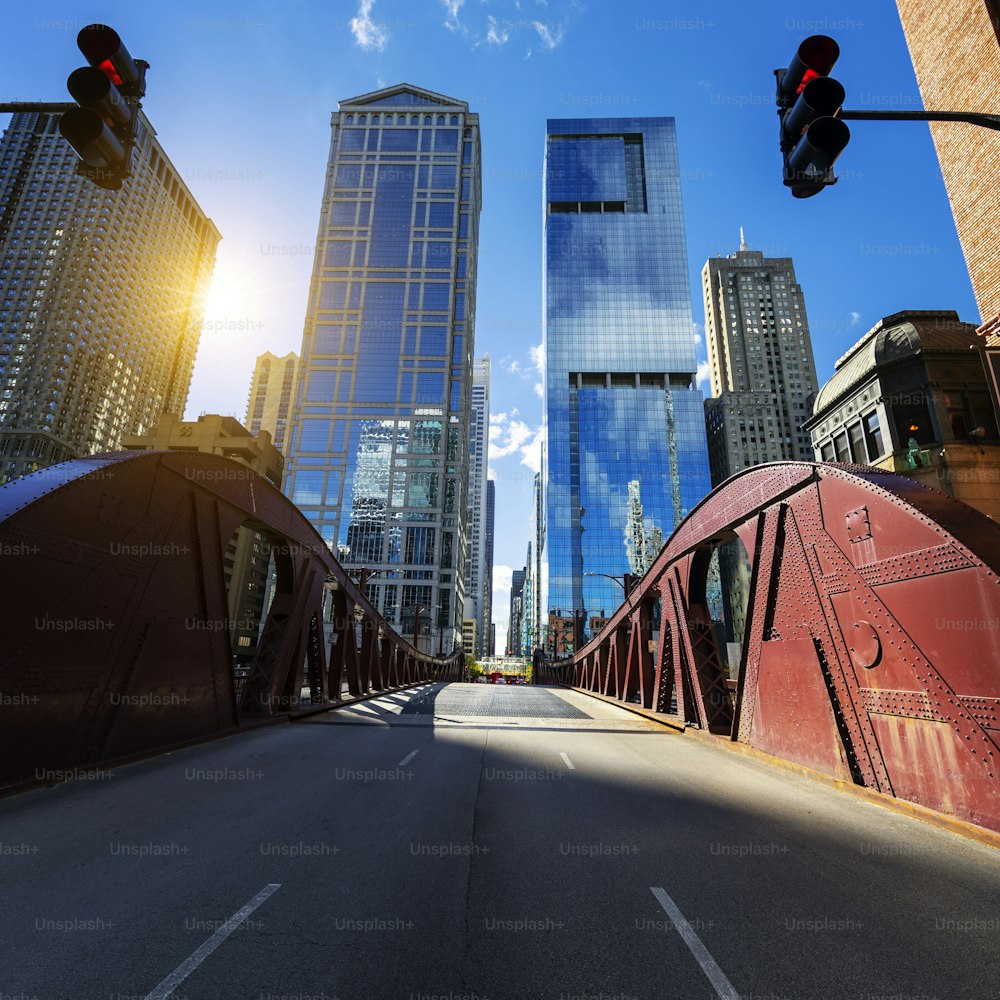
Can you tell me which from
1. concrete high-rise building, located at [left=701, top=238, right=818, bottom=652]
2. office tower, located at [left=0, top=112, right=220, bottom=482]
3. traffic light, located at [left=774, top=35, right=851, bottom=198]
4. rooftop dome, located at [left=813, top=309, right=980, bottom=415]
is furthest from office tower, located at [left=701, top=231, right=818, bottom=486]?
traffic light, located at [left=774, top=35, right=851, bottom=198]

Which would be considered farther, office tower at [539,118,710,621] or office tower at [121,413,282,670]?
office tower at [539,118,710,621]

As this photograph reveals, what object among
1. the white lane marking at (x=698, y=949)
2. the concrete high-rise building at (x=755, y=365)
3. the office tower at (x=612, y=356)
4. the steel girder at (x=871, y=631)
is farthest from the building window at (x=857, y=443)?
the concrete high-rise building at (x=755, y=365)

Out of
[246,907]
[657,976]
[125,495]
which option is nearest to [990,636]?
[657,976]

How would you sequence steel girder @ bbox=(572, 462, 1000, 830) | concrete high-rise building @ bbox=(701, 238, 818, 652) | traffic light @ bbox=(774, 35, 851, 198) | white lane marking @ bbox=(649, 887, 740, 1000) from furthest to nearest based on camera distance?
concrete high-rise building @ bbox=(701, 238, 818, 652) → steel girder @ bbox=(572, 462, 1000, 830) → traffic light @ bbox=(774, 35, 851, 198) → white lane marking @ bbox=(649, 887, 740, 1000)

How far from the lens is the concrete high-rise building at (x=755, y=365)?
5025 inches

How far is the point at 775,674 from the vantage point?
9484 mm

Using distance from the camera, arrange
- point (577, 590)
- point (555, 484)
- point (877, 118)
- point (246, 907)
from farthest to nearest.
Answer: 1. point (555, 484)
2. point (577, 590)
3. point (877, 118)
4. point (246, 907)

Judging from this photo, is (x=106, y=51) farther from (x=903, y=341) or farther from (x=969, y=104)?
(x=903, y=341)

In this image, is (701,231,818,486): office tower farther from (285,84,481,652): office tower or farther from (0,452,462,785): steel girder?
(0,452,462,785): steel girder

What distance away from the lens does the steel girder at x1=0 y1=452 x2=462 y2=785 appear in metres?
6.71

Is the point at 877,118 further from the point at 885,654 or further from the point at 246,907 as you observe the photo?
the point at 246,907

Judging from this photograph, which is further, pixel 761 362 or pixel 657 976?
pixel 761 362

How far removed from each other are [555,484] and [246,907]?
375 feet

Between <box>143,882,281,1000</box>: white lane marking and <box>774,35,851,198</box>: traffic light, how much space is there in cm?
748
